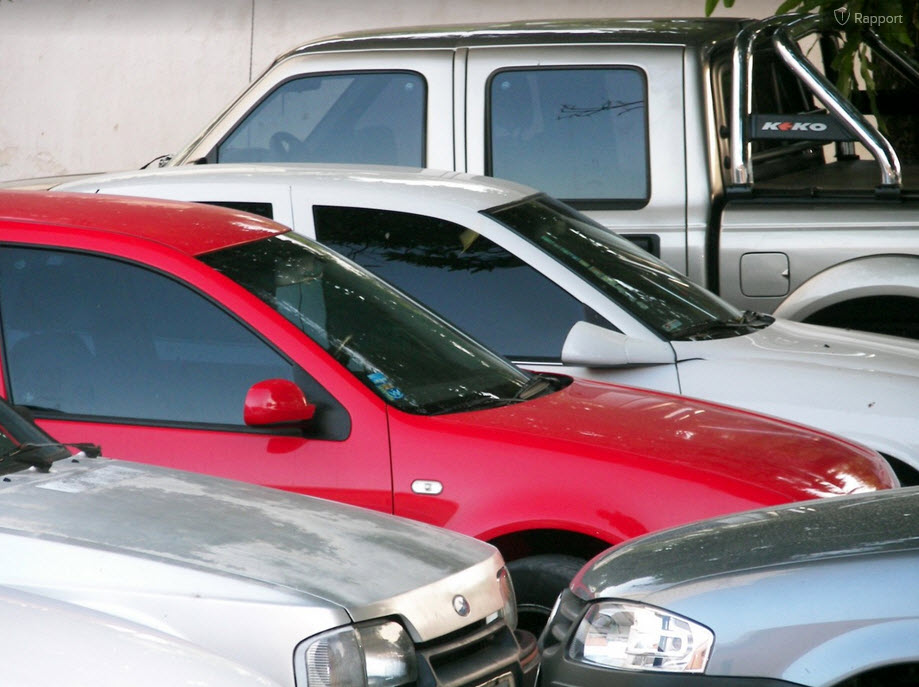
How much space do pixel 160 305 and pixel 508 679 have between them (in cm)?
174

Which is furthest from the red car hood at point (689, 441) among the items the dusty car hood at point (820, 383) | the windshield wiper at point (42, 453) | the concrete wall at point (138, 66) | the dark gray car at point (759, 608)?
the concrete wall at point (138, 66)

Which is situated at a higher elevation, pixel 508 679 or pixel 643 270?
pixel 643 270

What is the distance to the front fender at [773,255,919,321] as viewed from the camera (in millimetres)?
6566

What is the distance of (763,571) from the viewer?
121 inches

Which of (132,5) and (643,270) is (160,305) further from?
(132,5)

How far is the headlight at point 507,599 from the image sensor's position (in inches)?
145

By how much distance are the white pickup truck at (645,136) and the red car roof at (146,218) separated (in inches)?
88.0

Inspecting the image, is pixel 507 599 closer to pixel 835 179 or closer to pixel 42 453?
pixel 42 453

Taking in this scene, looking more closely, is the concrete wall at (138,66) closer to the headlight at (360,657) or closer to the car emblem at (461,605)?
the car emblem at (461,605)

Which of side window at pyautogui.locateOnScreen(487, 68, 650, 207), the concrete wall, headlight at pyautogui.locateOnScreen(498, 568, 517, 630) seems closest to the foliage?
side window at pyautogui.locateOnScreen(487, 68, 650, 207)

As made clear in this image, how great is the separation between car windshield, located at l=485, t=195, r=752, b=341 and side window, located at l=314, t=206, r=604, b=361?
0.46 feet

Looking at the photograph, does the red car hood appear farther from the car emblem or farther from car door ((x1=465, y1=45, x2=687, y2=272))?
car door ((x1=465, y1=45, x2=687, y2=272))

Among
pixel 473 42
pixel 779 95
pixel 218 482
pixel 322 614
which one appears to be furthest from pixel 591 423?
pixel 779 95

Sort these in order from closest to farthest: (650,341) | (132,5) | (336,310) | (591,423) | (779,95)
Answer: (591,423), (336,310), (650,341), (779,95), (132,5)
